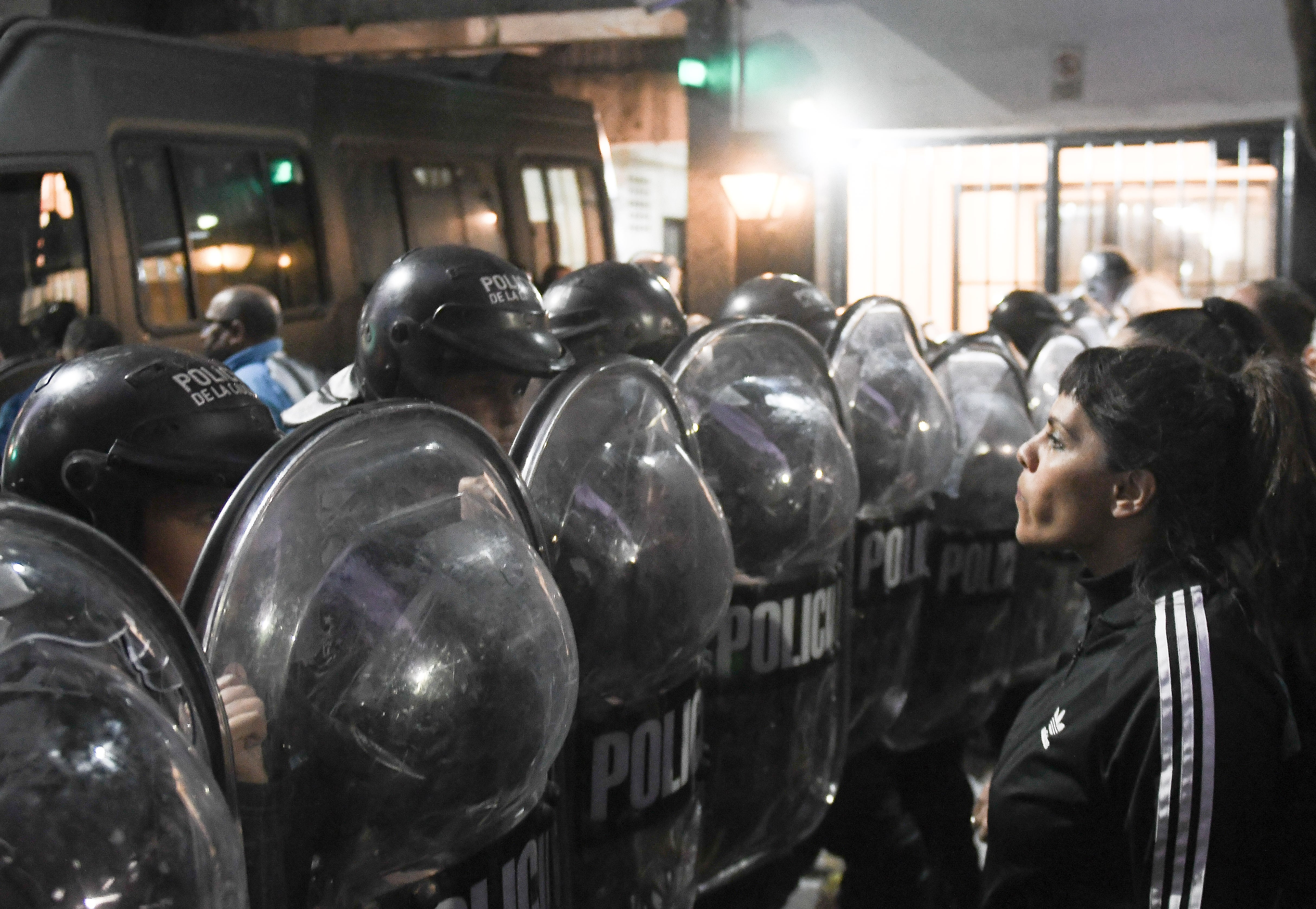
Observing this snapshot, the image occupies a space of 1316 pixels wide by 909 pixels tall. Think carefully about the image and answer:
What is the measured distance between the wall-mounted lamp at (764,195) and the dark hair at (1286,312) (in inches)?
312

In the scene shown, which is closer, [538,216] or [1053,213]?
[538,216]

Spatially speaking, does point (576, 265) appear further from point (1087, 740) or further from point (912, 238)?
point (1087, 740)

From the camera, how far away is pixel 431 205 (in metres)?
8.61

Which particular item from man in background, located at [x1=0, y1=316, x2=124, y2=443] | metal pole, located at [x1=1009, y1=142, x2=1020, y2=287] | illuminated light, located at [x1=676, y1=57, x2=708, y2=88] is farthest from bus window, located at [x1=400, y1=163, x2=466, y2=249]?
metal pole, located at [x1=1009, y1=142, x2=1020, y2=287]

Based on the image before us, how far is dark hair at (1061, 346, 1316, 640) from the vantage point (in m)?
1.82

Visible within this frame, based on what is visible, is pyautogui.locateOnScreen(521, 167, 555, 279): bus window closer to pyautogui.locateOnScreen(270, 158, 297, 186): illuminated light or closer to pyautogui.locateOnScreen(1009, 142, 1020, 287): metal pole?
pyautogui.locateOnScreen(270, 158, 297, 186): illuminated light

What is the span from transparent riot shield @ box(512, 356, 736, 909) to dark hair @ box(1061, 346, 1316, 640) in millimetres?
764

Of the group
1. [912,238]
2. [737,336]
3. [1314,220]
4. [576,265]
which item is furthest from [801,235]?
[737,336]

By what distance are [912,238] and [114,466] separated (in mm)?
10361

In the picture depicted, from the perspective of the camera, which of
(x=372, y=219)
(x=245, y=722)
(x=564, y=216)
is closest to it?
(x=245, y=722)

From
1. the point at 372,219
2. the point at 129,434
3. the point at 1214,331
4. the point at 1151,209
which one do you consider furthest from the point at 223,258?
the point at 1151,209

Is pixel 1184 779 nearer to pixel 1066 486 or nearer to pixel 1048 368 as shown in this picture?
pixel 1066 486

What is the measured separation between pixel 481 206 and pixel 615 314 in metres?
5.65

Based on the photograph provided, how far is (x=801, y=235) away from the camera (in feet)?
40.4
